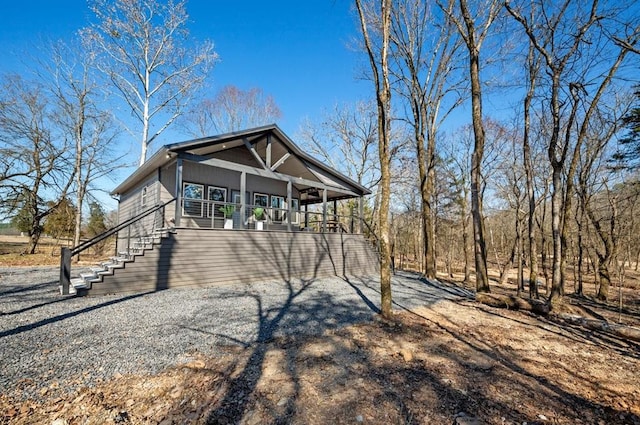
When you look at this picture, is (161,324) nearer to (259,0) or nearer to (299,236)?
(299,236)

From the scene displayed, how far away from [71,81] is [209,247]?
14.7 m

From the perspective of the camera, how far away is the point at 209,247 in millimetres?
8055

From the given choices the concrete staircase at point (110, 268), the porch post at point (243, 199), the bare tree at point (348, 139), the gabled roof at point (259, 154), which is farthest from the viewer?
the bare tree at point (348, 139)

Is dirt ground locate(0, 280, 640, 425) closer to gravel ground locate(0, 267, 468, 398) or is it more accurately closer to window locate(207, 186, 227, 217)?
gravel ground locate(0, 267, 468, 398)

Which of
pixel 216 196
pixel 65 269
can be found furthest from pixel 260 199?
pixel 65 269

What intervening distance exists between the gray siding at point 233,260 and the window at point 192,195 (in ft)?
8.88

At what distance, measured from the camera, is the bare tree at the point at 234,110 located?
70.3 feet

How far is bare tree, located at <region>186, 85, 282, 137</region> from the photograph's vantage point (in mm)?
21438

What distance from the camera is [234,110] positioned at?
21.8 metres

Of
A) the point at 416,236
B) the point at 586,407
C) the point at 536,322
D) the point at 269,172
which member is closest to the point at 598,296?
the point at 536,322

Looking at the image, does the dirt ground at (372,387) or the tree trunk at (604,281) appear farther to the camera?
the tree trunk at (604,281)

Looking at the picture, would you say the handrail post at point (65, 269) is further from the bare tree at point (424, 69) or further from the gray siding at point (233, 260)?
the bare tree at point (424, 69)

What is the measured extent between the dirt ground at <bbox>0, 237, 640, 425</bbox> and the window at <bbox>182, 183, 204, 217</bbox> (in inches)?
300

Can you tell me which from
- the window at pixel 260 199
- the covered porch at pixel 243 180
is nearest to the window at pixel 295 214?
the covered porch at pixel 243 180
